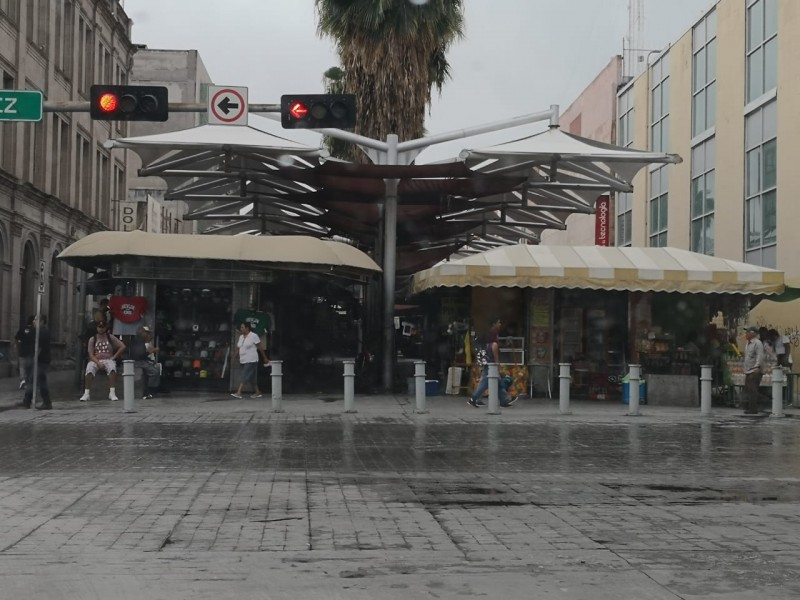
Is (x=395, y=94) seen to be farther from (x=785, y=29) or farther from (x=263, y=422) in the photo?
(x=263, y=422)

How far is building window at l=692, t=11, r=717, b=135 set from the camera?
32.2 m

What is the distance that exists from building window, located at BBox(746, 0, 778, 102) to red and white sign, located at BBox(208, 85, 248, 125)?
15.4 meters

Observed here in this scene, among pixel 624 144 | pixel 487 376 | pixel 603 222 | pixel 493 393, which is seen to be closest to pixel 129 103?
pixel 493 393

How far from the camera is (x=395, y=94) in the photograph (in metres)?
28.7

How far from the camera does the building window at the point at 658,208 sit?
37.7 metres

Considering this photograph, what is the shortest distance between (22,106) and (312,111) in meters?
5.02

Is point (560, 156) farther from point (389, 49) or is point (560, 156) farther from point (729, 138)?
point (729, 138)

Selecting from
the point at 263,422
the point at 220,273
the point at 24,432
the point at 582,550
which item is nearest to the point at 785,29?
the point at 220,273

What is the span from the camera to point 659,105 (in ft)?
125

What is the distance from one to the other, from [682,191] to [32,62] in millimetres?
22261

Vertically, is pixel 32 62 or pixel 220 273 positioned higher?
pixel 32 62

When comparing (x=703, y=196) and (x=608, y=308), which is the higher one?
(x=703, y=196)

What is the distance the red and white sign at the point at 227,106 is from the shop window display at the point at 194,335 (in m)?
5.82

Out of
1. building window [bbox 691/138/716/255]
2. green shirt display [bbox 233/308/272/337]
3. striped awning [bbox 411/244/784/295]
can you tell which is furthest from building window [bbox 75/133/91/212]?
striped awning [bbox 411/244/784/295]
